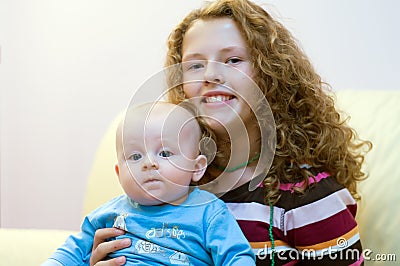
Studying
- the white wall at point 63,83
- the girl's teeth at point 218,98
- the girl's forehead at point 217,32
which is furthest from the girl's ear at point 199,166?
the white wall at point 63,83

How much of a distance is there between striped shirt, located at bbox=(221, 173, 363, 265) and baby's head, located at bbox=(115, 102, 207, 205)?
15 cm

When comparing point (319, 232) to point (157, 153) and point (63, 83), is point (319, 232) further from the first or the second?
point (63, 83)

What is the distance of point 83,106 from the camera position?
1.99 metres

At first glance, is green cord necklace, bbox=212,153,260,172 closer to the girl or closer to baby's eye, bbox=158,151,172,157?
the girl

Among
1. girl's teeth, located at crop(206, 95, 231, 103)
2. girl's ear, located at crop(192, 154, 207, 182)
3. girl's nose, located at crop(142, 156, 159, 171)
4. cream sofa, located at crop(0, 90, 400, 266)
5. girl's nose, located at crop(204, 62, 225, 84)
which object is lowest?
cream sofa, located at crop(0, 90, 400, 266)

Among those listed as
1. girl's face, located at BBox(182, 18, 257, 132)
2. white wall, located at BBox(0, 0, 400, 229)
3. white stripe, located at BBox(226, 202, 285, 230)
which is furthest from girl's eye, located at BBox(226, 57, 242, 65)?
white wall, located at BBox(0, 0, 400, 229)

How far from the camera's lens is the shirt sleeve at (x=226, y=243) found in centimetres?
93

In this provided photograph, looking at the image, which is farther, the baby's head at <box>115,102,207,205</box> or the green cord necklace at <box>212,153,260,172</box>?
the green cord necklace at <box>212,153,260,172</box>

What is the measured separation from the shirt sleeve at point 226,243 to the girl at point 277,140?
111 mm

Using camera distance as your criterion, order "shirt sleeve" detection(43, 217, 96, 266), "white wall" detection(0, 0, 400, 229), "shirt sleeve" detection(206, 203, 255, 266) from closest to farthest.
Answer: "shirt sleeve" detection(206, 203, 255, 266) → "shirt sleeve" detection(43, 217, 96, 266) → "white wall" detection(0, 0, 400, 229)

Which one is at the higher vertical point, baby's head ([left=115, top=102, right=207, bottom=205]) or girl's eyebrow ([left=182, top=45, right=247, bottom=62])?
girl's eyebrow ([left=182, top=45, right=247, bottom=62])

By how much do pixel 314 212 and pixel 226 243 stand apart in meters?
0.20

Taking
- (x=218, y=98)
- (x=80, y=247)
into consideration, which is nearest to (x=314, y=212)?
(x=218, y=98)

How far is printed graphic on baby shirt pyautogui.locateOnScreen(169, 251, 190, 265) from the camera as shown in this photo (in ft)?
3.14
